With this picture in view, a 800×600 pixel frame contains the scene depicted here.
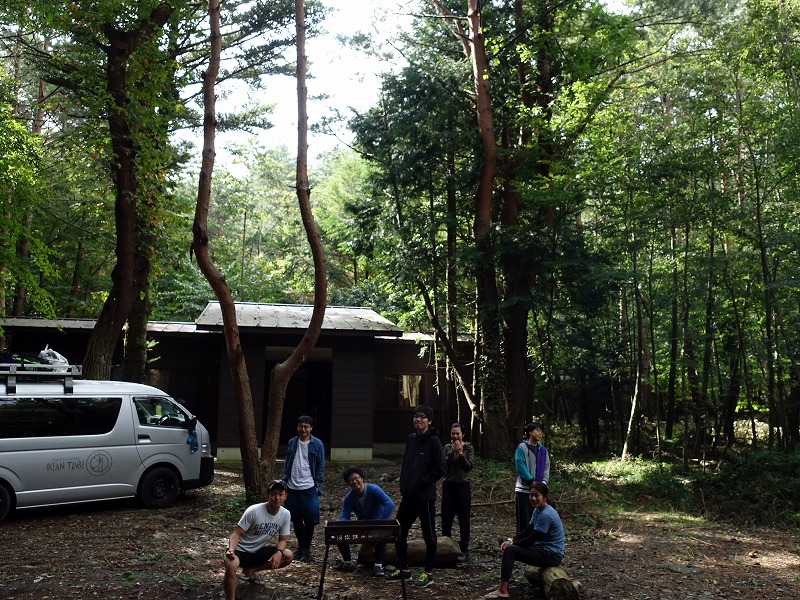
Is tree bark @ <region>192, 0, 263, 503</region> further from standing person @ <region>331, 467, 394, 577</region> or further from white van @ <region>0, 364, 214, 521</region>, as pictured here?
standing person @ <region>331, 467, 394, 577</region>

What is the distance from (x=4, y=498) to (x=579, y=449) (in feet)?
51.0

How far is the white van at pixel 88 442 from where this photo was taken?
995 centimetres

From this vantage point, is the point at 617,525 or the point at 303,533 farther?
the point at 617,525

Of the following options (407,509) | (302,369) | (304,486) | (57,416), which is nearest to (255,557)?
(304,486)

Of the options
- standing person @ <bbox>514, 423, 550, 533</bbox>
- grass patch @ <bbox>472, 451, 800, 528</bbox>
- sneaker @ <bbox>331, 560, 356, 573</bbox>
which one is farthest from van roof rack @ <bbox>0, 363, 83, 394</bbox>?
grass patch @ <bbox>472, 451, 800, 528</bbox>

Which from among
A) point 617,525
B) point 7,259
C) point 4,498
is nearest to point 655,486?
point 617,525

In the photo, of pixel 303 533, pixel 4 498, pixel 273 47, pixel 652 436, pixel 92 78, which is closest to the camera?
pixel 303 533

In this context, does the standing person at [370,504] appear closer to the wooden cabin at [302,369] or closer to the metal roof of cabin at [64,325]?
the wooden cabin at [302,369]

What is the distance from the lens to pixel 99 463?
10.5 meters

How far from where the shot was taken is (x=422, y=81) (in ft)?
55.4

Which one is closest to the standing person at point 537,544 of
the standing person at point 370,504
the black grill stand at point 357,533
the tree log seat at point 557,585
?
the tree log seat at point 557,585

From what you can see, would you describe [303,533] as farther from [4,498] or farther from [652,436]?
[652,436]

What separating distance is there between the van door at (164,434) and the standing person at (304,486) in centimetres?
403

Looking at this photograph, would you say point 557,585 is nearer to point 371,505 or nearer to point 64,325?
point 371,505
